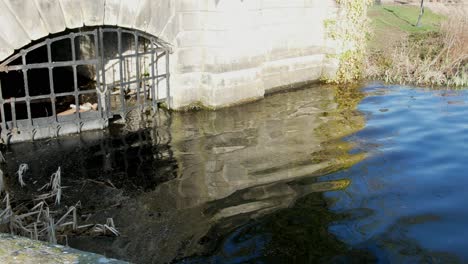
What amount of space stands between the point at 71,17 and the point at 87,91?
1319 mm

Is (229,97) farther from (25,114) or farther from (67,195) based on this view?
(67,195)

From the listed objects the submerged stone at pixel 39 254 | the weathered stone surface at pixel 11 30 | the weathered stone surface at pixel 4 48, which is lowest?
the submerged stone at pixel 39 254

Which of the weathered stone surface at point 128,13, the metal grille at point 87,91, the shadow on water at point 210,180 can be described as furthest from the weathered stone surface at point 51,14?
the shadow on water at point 210,180

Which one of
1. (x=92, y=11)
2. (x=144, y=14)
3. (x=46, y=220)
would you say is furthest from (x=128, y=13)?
(x=46, y=220)

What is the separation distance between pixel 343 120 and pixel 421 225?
4.75 m

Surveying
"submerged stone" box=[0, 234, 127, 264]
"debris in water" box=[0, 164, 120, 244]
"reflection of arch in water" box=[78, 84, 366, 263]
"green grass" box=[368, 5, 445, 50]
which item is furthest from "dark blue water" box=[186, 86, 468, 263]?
"green grass" box=[368, 5, 445, 50]

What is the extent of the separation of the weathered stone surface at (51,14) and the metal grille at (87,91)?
204mm

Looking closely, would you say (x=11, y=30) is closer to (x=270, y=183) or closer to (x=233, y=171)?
(x=233, y=171)

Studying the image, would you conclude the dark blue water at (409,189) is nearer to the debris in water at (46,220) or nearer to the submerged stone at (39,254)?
the debris in water at (46,220)

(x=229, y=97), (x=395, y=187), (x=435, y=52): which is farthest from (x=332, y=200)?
(x=435, y=52)

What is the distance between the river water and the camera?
506cm

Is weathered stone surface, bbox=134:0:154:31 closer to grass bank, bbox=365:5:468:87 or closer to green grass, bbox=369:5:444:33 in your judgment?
grass bank, bbox=365:5:468:87

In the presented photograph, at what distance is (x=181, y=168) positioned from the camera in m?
7.33

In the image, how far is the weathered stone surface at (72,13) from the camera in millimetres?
8367
